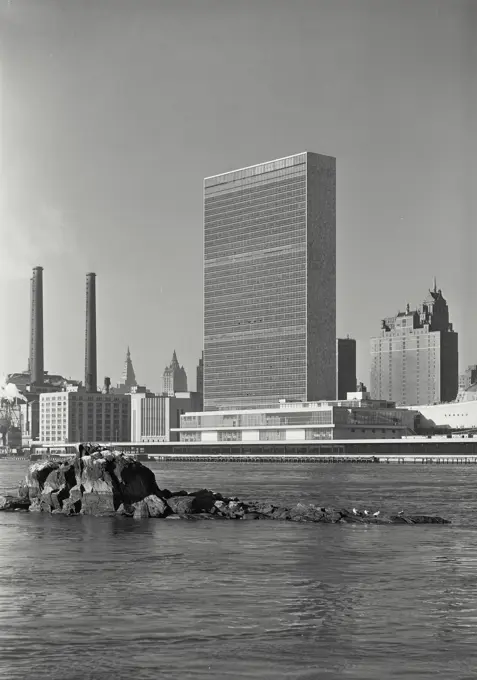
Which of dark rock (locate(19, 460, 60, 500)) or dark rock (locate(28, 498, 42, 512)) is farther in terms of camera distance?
dark rock (locate(19, 460, 60, 500))

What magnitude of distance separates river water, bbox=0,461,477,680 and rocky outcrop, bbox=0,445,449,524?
22.0 feet

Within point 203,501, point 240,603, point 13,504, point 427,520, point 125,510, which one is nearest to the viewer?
point 240,603

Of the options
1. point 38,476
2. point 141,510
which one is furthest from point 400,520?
point 38,476

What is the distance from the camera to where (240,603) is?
41.9 metres

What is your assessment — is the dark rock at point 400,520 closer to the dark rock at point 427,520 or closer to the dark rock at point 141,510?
the dark rock at point 427,520

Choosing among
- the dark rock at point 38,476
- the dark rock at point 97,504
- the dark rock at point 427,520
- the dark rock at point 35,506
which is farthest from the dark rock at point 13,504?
the dark rock at point 427,520

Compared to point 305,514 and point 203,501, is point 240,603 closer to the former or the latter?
point 305,514

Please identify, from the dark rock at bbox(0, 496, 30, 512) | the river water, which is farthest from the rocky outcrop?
the river water

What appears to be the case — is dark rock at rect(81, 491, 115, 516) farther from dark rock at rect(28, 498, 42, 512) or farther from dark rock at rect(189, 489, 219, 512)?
dark rock at rect(189, 489, 219, 512)

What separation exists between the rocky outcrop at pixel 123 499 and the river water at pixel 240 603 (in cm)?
671

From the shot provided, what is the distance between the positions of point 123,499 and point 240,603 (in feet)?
155

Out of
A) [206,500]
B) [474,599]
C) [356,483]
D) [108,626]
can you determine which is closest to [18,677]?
[108,626]

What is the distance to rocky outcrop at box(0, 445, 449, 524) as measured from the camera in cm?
7994

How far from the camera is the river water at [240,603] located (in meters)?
32.3
